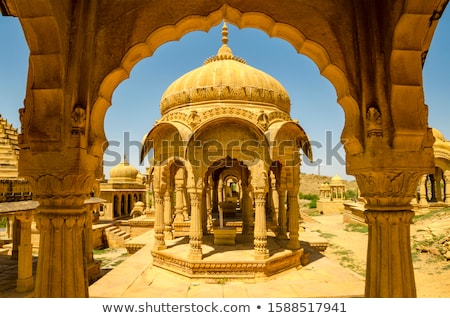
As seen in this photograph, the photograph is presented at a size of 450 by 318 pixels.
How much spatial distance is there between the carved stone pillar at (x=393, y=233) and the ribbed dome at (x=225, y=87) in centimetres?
701

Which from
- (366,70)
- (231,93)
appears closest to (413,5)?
(366,70)

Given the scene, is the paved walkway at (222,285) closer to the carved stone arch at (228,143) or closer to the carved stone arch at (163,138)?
the carved stone arch at (228,143)

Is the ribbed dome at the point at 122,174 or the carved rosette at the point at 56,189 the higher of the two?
the ribbed dome at the point at 122,174

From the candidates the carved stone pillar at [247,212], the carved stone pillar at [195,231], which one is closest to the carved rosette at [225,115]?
the carved stone pillar at [195,231]

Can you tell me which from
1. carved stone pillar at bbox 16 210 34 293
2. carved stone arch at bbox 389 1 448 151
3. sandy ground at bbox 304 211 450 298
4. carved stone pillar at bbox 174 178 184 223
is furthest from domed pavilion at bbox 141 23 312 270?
carved stone arch at bbox 389 1 448 151

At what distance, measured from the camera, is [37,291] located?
3334 mm

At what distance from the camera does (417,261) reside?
45.4 ft

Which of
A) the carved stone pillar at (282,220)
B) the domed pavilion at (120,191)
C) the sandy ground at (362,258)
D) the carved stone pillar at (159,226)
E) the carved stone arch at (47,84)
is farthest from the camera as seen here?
the domed pavilion at (120,191)

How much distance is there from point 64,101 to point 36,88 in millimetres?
296

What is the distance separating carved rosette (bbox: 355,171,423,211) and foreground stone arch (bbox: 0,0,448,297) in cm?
1

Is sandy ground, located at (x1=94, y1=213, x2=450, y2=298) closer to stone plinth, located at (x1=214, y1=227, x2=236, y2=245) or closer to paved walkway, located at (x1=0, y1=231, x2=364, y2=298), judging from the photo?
paved walkway, located at (x1=0, y1=231, x2=364, y2=298)

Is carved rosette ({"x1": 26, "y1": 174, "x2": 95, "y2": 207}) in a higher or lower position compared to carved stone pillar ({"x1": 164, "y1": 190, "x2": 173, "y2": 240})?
higher

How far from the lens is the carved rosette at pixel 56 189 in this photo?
331cm

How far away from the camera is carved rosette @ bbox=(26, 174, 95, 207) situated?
3312 millimetres
